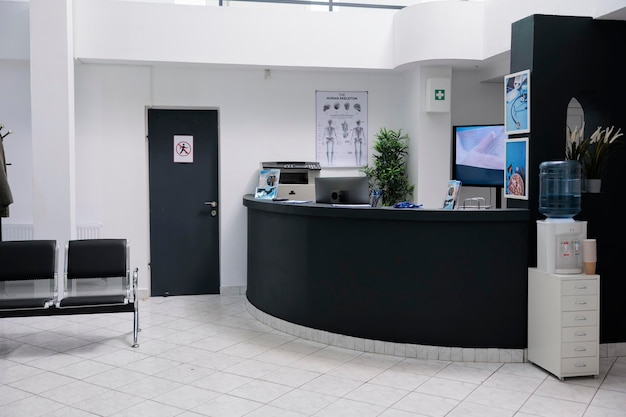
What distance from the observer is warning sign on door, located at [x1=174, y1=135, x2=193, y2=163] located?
782cm

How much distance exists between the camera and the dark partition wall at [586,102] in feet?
16.7

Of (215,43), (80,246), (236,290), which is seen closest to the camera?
(80,246)

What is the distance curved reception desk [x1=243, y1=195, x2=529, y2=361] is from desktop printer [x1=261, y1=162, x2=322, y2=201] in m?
1.82

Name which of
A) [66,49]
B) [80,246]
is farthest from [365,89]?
[80,246]

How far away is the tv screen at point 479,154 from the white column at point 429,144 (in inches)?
7.7

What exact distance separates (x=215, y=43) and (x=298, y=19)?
997 millimetres

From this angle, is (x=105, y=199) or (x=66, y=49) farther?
(x=105, y=199)

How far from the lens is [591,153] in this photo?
5.18m

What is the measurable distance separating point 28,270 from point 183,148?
2.64 metres

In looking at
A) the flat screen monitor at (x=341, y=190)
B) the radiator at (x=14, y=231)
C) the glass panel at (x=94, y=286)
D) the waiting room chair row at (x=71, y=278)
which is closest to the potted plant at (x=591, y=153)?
the flat screen monitor at (x=341, y=190)

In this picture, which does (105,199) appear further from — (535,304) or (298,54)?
(535,304)

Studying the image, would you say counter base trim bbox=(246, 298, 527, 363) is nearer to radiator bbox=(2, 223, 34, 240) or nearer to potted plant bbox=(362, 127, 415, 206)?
potted plant bbox=(362, 127, 415, 206)

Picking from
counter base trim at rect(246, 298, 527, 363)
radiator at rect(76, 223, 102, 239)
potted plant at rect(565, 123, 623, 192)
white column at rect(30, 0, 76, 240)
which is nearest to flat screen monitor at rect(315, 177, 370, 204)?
counter base trim at rect(246, 298, 527, 363)

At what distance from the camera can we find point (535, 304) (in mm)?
5039
